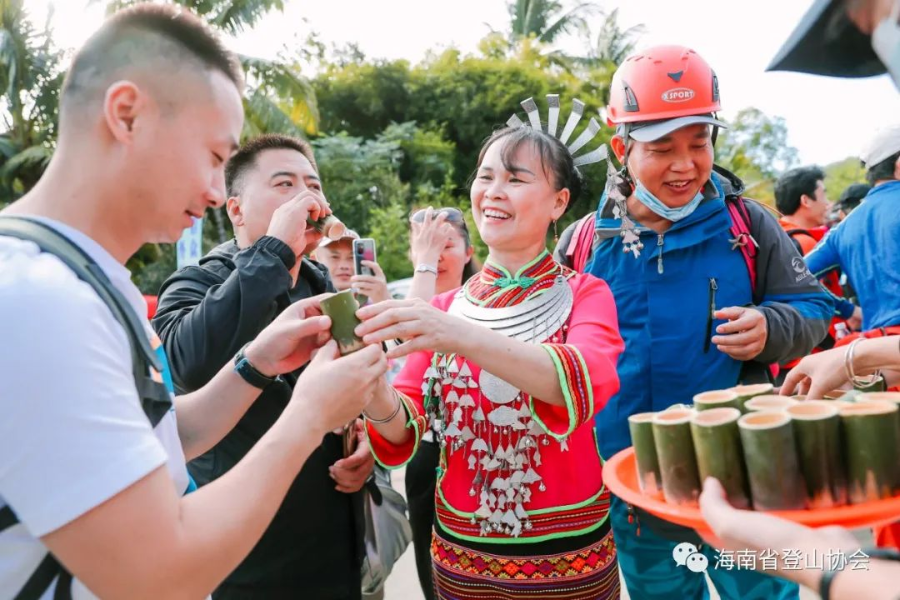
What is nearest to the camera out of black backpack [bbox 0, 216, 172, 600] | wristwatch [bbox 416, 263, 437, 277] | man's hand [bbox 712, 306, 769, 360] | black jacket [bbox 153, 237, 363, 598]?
black backpack [bbox 0, 216, 172, 600]

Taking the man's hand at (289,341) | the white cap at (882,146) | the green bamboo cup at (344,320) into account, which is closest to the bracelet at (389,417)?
the man's hand at (289,341)

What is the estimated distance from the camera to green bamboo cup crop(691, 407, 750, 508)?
151 centimetres

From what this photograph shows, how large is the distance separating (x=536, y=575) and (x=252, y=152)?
194cm

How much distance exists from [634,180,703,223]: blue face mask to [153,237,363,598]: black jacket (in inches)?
54.2

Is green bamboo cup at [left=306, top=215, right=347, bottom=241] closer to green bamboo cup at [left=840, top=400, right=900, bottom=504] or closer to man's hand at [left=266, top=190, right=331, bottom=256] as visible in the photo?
man's hand at [left=266, top=190, right=331, bottom=256]


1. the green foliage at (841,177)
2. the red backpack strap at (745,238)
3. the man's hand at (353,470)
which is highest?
the red backpack strap at (745,238)

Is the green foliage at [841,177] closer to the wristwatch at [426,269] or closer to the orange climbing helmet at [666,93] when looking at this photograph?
the orange climbing helmet at [666,93]

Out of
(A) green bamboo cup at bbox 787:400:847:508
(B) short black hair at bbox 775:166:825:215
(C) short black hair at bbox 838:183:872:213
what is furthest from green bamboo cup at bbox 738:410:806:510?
(C) short black hair at bbox 838:183:872:213

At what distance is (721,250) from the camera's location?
8.45 feet

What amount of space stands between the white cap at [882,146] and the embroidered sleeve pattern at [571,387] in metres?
2.76

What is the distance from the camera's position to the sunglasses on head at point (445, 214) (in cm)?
313

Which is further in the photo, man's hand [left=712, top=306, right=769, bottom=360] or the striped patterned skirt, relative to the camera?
man's hand [left=712, top=306, right=769, bottom=360]

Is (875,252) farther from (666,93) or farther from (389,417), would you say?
(389,417)

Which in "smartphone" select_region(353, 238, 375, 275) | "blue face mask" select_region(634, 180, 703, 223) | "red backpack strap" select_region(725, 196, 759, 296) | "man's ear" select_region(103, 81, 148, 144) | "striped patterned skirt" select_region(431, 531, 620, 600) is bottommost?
"striped patterned skirt" select_region(431, 531, 620, 600)
